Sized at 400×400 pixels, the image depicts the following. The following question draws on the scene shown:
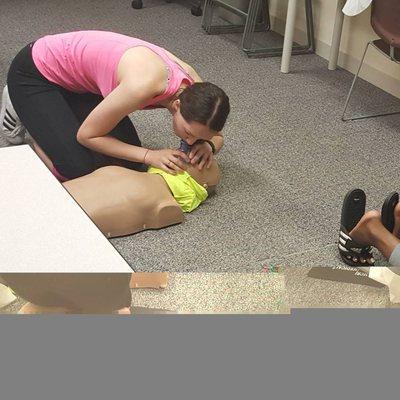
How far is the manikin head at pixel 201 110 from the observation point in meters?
2.03

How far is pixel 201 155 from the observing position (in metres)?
2.28

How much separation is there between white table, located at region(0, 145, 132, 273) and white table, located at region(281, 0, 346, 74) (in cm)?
226

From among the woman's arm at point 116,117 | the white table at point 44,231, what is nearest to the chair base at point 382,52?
the woman's arm at point 116,117

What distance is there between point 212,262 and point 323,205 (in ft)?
1.83

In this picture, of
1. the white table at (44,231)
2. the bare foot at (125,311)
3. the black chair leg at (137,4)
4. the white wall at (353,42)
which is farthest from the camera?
the black chair leg at (137,4)

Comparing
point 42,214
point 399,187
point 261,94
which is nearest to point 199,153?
point 399,187

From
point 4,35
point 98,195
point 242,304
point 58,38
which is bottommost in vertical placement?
point 4,35

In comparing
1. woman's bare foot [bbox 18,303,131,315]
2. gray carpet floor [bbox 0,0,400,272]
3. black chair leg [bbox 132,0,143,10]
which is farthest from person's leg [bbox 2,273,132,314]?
black chair leg [bbox 132,0,143,10]

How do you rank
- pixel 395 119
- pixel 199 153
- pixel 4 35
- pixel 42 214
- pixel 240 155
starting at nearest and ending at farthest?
1. pixel 42 214
2. pixel 199 153
3. pixel 240 155
4. pixel 395 119
5. pixel 4 35

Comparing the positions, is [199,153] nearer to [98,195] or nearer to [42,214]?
[98,195]

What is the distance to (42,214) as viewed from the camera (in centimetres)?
138

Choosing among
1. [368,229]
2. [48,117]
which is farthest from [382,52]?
[48,117]

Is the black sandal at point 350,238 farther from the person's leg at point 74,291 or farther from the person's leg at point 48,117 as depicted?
the person's leg at point 74,291

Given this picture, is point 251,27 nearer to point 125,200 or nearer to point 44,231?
point 125,200
